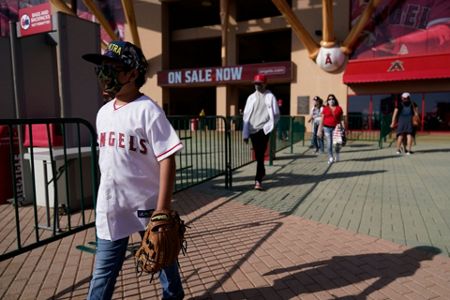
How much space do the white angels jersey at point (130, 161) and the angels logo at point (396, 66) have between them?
17716mm

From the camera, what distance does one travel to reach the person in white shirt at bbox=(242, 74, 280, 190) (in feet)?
19.5

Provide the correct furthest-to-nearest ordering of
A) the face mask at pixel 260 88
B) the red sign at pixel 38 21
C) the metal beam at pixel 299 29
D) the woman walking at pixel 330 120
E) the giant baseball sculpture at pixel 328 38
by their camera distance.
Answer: the metal beam at pixel 299 29 < the giant baseball sculpture at pixel 328 38 < the woman walking at pixel 330 120 < the face mask at pixel 260 88 < the red sign at pixel 38 21

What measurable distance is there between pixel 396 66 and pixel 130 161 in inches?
706

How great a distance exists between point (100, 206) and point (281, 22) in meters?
21.4

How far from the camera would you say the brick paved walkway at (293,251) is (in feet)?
9.44

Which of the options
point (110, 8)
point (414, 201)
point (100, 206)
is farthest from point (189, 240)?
point (110, 8)

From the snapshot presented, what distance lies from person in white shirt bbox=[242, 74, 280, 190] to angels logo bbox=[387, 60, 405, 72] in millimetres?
13651

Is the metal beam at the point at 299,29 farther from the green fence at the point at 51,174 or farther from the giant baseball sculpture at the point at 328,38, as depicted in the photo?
the green fence at the point at 51,174

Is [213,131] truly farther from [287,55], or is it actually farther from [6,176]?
[287,55]

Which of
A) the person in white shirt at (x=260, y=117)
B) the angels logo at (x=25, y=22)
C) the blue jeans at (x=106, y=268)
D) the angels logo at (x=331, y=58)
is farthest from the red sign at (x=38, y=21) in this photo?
the angels logo at (x=331, y=58)

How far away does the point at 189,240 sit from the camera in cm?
394

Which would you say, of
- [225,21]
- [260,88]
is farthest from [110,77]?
[225,21]

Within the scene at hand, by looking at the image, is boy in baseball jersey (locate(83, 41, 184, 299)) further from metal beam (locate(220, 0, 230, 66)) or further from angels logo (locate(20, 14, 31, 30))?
metal beam (locate(220, 0, 230, 66))

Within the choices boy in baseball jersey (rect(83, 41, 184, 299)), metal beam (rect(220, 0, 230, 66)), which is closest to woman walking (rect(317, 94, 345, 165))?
boy in baseball jersey (rect(83, 41, 184, 299))
